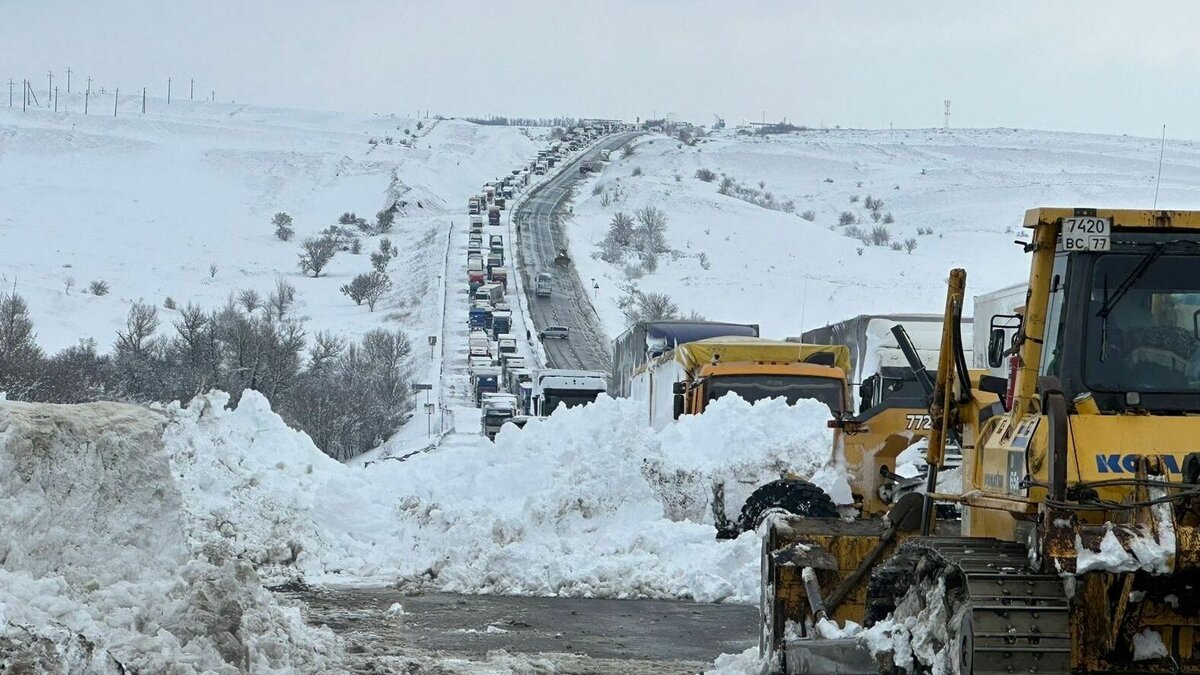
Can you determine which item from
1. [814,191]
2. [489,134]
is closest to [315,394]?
[814,191]

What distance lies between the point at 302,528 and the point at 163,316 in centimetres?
5313

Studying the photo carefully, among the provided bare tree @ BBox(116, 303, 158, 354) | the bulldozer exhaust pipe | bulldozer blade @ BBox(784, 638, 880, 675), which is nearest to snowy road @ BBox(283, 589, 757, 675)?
the bulldozer exhaust pipe

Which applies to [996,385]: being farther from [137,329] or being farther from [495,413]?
[137,329]

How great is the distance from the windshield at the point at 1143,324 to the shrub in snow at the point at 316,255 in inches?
3181

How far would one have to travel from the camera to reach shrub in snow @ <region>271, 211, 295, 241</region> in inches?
4028

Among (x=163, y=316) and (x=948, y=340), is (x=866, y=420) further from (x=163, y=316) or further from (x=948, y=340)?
(x=163, y=316)

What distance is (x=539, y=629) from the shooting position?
43.1 feet

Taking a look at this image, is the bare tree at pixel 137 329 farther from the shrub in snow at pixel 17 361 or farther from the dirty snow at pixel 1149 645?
the dirty snow at pixel 1149 645

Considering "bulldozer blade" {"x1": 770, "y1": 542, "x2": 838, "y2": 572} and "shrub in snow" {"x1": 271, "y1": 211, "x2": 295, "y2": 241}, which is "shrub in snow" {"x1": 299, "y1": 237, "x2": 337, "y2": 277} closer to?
"shrub in snow" {"x1": 271, "y1": 211, "x2": 295, "y2": 241}

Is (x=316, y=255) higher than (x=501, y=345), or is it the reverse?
(x=316, y=255)

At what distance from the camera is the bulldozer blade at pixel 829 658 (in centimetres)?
696

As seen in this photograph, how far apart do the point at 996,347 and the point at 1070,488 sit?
→ 3.91 feet

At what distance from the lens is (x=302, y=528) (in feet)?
57.2

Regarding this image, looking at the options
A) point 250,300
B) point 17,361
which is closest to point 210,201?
point 250,300
